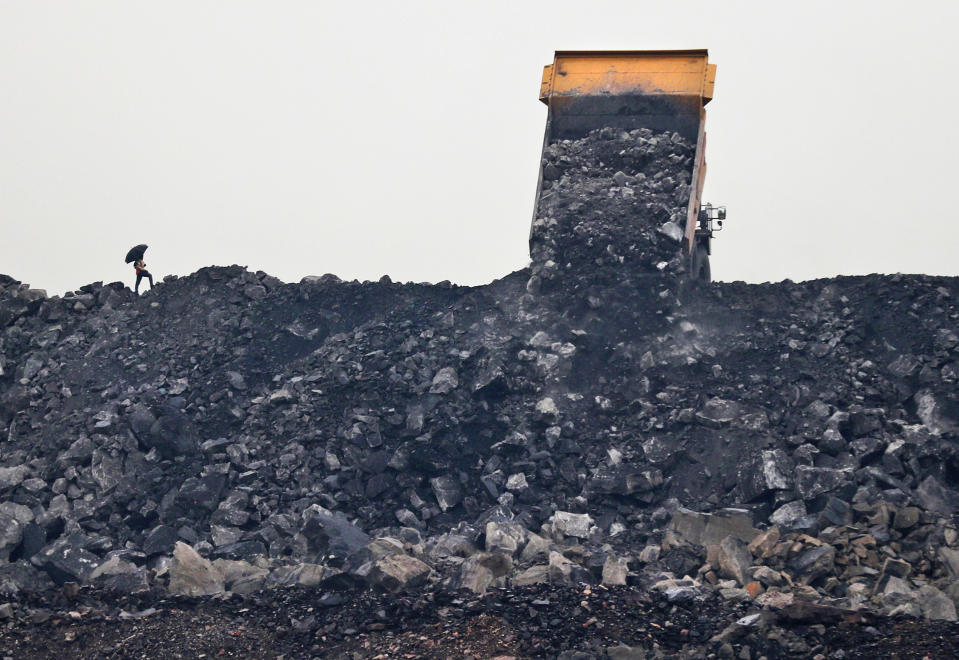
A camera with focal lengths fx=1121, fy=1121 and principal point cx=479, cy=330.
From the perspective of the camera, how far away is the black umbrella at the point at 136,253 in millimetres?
15094

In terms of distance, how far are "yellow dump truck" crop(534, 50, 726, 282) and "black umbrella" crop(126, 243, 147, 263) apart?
542cm

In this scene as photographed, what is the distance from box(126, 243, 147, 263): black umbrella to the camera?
49.5ft

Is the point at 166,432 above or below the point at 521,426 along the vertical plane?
below

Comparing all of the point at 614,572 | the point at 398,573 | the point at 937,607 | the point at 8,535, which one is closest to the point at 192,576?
the point at 398,573

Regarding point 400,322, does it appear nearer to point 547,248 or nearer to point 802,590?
point 547,248

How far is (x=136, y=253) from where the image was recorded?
596 inches

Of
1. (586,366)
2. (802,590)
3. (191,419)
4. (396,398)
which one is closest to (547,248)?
(586,366)

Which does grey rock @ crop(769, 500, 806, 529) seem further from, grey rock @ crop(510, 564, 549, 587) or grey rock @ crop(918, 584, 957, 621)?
grey rock @ crop(510, 564, 549, 587)

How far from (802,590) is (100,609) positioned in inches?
236

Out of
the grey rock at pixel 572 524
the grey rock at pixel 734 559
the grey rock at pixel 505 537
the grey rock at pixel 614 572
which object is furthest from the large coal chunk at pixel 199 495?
the grey rock at pixel 734 559

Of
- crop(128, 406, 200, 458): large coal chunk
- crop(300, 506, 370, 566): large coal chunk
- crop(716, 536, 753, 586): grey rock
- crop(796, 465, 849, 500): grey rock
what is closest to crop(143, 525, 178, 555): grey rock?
crop(128, 406, 200, 458): large coal chunk

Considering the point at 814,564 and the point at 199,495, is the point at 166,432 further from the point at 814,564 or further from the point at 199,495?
the point at 814,564

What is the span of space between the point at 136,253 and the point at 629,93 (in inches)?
272

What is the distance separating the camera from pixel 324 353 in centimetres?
1378
